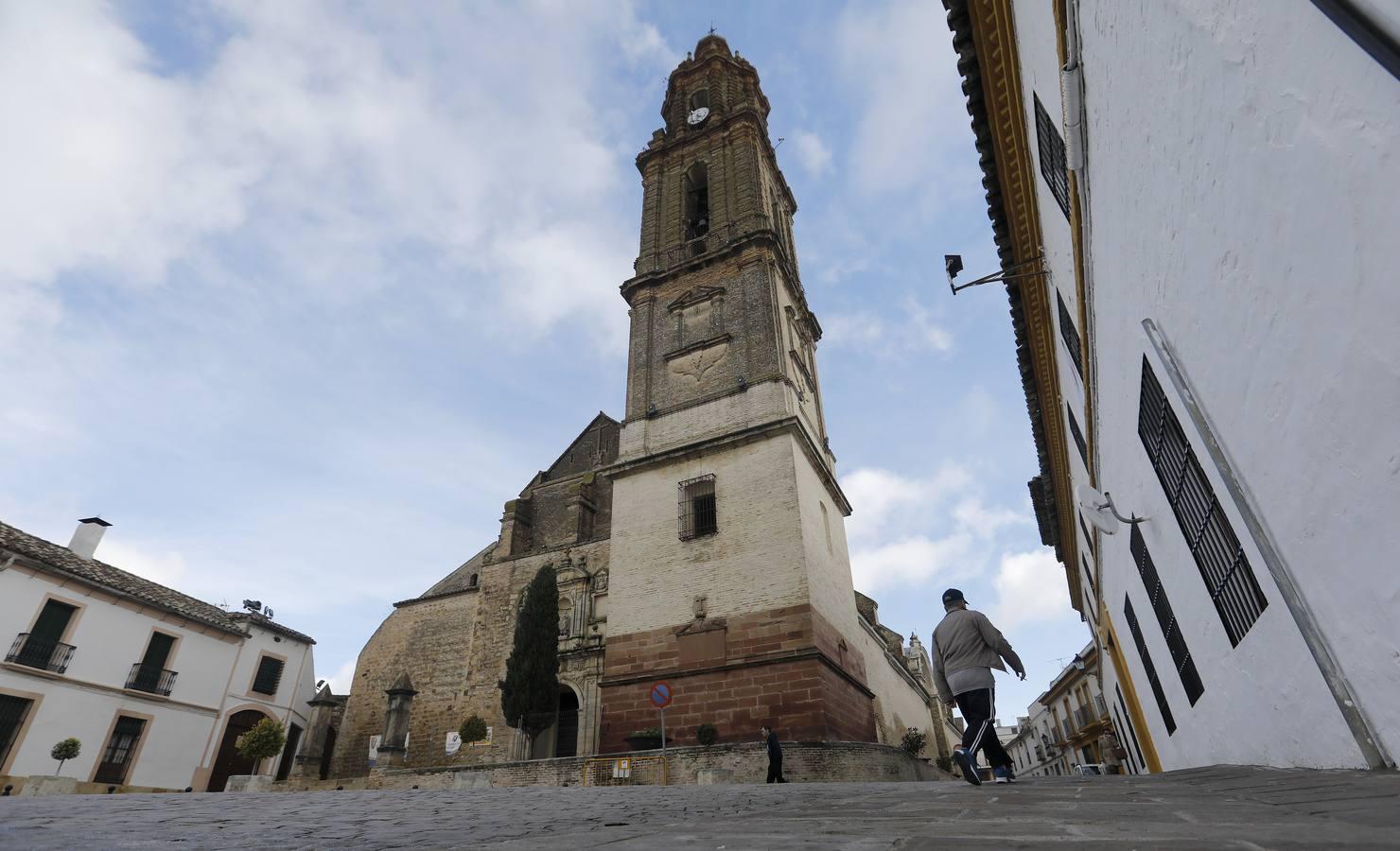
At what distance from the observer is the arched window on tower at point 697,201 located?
21.9 metres

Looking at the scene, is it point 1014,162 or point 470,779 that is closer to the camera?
point 1014,162

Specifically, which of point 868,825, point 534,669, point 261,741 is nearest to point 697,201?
point 534,669

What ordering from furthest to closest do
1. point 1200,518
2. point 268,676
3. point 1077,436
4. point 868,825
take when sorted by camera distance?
point 268,676 < point 1077,436 < point 1200,518 < point 868,825

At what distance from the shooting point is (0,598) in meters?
16.4

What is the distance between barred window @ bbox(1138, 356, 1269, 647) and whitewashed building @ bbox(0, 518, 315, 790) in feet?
74.3

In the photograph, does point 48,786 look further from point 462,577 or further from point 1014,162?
point 1014,162

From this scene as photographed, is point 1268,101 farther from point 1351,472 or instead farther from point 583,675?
point 583,675

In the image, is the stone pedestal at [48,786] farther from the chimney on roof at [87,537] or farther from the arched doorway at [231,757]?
the chimney on roof at [87,537]

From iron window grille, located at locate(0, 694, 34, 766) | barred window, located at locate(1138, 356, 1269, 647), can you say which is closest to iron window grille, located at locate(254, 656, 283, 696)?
iron window grille, located at locate(0, 694, 34, 766)

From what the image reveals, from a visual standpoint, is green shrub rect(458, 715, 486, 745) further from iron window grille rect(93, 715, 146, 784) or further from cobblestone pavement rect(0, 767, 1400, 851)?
cobblestone pavement rect(0, 767, 1400, 851)

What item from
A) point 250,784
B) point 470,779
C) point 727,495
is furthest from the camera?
point 727,495

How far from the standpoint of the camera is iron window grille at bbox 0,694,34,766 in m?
15.8

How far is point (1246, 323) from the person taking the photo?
106 inches

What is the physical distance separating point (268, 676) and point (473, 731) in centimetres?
1070
